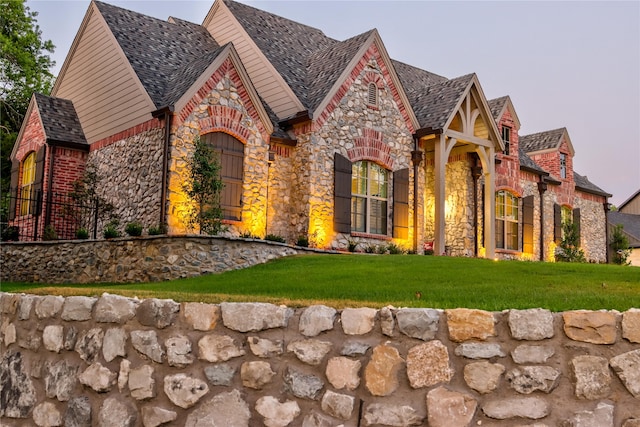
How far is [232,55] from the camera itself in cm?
1681

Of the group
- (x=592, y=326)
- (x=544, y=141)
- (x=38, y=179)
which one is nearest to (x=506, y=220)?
(x=544, y=141)

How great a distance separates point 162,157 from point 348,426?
A: 12386 millimetres

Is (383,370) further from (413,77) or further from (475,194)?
(413,77)

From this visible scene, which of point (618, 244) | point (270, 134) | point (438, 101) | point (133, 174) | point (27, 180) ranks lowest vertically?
point (618, 244)

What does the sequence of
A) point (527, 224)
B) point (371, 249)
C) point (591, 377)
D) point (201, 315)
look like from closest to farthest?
1. point (591, 377)
2. point (201, 315)
3. point (371, 249)
4. point (527, 224)

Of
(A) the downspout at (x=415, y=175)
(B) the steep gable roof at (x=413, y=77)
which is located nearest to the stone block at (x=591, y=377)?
(A) the downspout at (x=415, y=175)

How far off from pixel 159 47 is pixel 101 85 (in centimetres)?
203

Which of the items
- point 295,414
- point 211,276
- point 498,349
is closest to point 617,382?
point 498,349

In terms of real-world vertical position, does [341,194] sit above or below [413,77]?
below

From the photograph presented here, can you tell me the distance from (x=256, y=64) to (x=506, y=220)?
35.4 ft

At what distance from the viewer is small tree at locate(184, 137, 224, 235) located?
51.3 feet

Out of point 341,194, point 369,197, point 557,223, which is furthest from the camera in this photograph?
point 557,223

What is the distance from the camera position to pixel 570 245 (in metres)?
25.7

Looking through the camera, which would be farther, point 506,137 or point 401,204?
point 506,137
